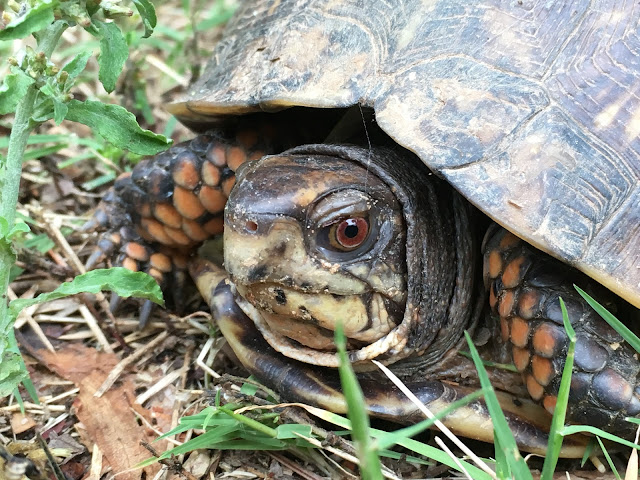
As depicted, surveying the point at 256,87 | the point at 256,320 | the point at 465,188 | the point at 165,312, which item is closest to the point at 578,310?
the point at 465,188

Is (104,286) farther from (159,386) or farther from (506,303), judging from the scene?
(506,303)

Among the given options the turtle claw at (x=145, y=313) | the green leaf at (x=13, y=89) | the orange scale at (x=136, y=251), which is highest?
the green leaf at (x=13, y=89)

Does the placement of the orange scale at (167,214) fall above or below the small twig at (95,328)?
above

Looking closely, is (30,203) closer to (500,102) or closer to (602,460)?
(500,102)

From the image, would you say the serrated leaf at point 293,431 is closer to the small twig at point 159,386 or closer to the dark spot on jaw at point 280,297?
the dark spot on jaw at point 280,297

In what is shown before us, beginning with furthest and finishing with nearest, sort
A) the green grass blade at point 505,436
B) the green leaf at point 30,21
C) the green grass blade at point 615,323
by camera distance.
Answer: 1. the green grass blade at point 615,323
2. the green leaf at point 30,21
3. the green grass blade at point 505,436

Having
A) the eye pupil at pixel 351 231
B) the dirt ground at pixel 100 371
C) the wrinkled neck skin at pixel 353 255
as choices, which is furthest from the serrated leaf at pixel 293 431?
the eye pupil at pixel 351 231

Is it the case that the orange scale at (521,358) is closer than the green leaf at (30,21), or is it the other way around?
the green leaf at (30,21)

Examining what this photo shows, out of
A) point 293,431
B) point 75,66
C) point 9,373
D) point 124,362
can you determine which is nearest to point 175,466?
point 293,431
